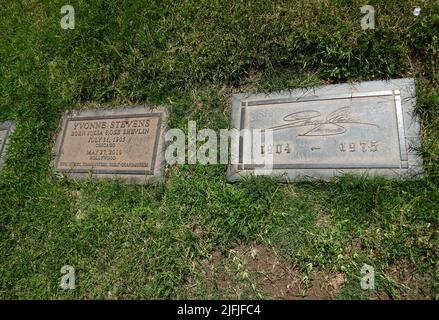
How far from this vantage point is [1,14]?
Result: 440cm

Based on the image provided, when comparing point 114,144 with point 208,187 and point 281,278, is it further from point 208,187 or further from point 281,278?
point 281,278

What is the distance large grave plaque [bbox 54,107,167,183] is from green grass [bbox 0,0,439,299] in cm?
12

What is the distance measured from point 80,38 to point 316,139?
2590 mm

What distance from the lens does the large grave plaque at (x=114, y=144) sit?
9.27ft

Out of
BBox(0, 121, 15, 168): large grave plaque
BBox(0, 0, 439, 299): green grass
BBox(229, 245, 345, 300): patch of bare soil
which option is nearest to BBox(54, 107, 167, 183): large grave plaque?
BBox(0, 0, 439, 299): green grass

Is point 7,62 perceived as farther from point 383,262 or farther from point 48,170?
point 383,262

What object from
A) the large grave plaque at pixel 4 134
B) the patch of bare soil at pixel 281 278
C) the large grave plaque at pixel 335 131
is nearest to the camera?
the patch of bare soil at pixel 281 278

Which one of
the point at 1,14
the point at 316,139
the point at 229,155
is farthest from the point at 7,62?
the point at 316,139
